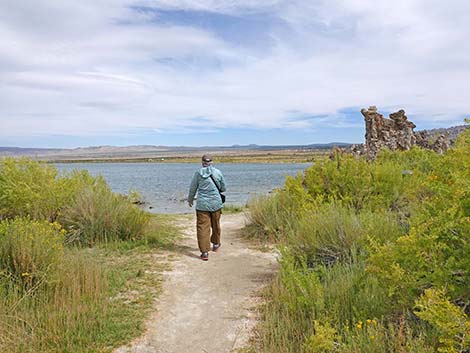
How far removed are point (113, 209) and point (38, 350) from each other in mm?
5133

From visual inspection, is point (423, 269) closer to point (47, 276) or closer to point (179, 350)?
point (179, 350)

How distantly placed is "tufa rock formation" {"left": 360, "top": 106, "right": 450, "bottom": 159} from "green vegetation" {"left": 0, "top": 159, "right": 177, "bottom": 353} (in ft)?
40.1

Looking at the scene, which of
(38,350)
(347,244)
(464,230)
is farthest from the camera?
(347,244)

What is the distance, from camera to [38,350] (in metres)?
4.03

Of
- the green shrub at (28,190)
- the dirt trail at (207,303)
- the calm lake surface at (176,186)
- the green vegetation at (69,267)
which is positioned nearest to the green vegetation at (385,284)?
the dirt trail at (207,303)

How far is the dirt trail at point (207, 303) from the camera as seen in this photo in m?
4.48

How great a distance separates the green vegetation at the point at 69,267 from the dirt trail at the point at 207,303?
0.26 metres

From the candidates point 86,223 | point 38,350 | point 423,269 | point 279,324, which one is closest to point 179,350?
point 279,324

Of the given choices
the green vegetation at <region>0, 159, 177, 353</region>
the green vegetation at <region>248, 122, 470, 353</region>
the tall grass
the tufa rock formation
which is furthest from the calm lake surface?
the tall grass

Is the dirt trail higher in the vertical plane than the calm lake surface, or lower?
higher

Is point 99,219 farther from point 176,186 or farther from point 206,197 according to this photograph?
point 176,186

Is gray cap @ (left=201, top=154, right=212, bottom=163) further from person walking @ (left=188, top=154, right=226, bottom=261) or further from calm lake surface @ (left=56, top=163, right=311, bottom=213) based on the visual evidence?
calm lake surface @ (left=56, top=163, right=311, bottom=213)

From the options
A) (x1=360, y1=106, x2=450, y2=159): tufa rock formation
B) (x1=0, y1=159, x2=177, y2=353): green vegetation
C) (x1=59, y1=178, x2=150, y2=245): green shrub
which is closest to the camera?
(x1=0, y1=159, x2=177, y2=353): green vegetation

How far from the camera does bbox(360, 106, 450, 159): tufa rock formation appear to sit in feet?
62.6
